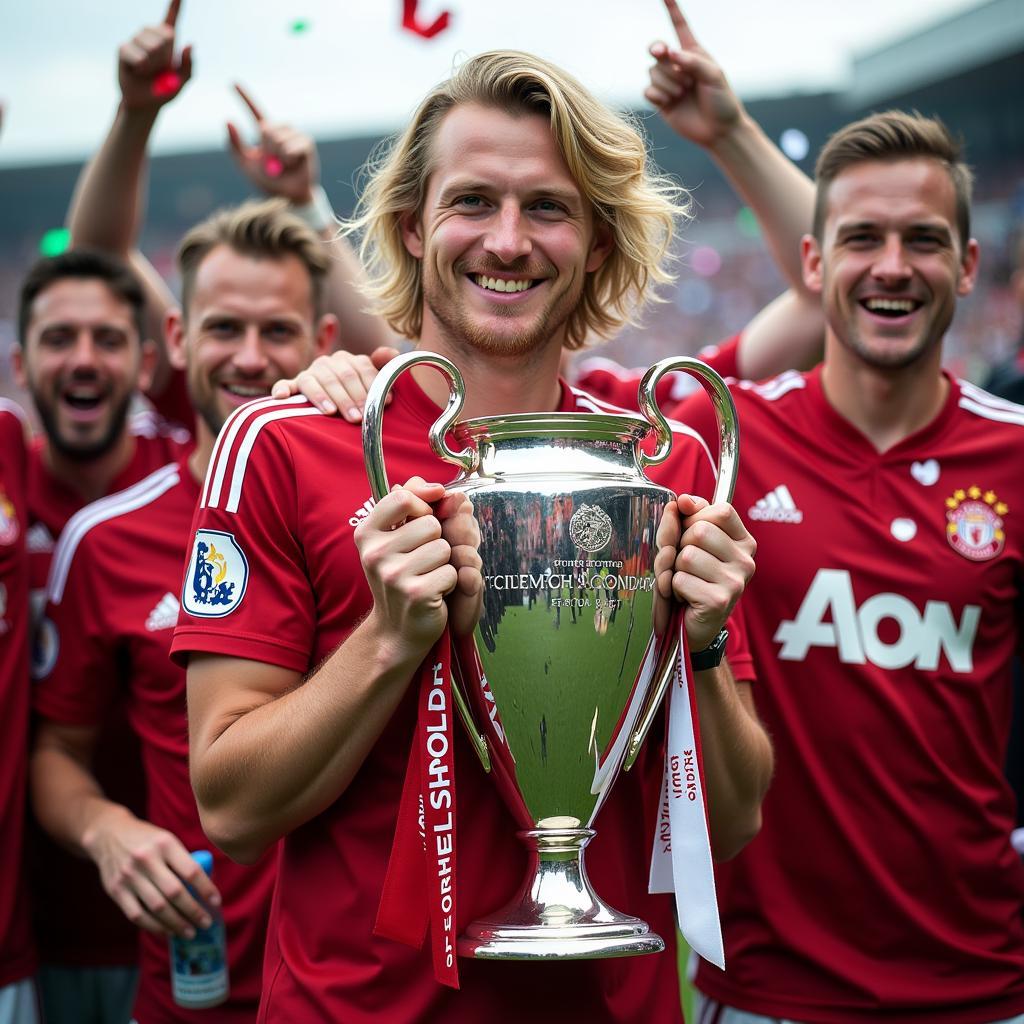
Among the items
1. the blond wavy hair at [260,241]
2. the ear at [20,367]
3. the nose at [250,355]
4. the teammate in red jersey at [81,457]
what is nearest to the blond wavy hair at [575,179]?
the nose at [250,355]

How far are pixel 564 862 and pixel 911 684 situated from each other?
52.1 inches

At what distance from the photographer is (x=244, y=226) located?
141 inches

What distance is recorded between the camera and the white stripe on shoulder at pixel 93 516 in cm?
324

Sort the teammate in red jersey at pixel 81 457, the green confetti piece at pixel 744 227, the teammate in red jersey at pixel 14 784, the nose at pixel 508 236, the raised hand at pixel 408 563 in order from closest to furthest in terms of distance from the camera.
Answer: the raised hand at pixel 408 563 → the nose at pixel 508 236 → the teammate in red jersey at pixel 14 784 → the teammate in red jersey at pixel 81 457 → the green confetti piece at pixel 744 227

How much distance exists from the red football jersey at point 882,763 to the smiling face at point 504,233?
111cm

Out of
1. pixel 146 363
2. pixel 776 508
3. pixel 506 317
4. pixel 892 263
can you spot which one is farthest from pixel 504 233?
pixel 146 363

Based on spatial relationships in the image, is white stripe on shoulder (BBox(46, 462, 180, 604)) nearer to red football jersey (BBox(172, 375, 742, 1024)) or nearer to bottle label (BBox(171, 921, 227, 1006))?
bottle label (BBox(171, 921, 227, 1006))

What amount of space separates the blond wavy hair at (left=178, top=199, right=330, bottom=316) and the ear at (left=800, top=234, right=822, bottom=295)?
4.22ft

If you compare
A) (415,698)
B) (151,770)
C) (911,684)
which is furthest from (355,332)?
(415,698)

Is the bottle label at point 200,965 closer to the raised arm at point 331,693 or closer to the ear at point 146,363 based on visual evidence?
the raised arm at point 331,693

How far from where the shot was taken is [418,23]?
12.7 ft

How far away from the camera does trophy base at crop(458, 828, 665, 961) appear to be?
175 centimetres

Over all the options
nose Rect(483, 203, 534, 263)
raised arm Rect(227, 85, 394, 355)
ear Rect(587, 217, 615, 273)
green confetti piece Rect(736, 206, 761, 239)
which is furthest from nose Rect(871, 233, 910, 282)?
green confetti piece Rect(736, 206, 761, 239)

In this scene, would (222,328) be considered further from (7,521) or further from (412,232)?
(412,232)
